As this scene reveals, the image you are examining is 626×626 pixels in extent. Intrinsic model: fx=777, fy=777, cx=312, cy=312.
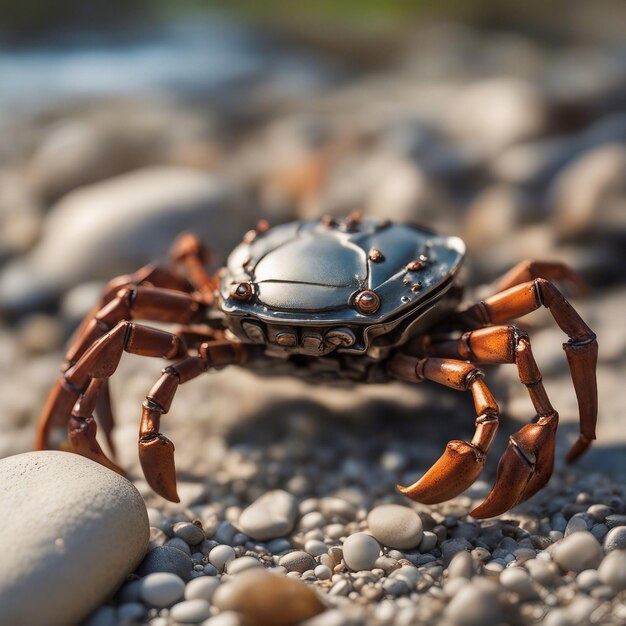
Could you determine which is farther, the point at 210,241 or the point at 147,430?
the point at 210,241

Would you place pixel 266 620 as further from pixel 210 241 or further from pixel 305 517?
pixel 210 241

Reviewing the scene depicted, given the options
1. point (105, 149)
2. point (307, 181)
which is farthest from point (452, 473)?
point (105, 149)

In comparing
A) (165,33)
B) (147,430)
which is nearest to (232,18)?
(165,33)

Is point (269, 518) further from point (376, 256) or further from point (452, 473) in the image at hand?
point (376, 256)

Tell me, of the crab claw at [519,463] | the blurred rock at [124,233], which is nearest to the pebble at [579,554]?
the crab claw at [519,463]

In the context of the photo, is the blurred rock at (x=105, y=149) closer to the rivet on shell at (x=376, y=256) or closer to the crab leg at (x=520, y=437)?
the rivet on shell at (x=376, y=256)
